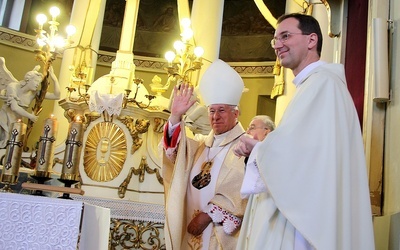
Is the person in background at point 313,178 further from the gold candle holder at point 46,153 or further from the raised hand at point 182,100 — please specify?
the gold candle holder at point 46,153

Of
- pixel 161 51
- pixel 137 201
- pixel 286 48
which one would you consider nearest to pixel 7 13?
pixel 161 51

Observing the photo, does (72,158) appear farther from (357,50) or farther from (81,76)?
(81,76)

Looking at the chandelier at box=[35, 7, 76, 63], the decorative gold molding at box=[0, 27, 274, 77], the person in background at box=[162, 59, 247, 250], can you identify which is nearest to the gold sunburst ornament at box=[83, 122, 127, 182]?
the chandelier at box=[35, 7, 76, 63]

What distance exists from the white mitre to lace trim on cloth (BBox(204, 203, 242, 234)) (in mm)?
668

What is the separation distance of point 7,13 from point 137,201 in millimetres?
7713

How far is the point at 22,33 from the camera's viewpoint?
1077 cm

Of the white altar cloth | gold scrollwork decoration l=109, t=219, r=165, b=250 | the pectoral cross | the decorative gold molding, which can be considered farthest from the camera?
the decorative gold molding

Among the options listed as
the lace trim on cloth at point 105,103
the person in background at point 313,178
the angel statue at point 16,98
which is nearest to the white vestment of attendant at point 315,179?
the person in background at point 313,178

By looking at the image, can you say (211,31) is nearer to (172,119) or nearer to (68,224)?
(172,119)

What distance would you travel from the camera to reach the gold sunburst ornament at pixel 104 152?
5.17 m

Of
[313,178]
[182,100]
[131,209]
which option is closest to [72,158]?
[182,100]

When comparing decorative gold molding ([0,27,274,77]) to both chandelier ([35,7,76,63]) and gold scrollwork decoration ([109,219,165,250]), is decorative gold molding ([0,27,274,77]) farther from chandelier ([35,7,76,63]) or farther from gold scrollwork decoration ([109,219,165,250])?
gold scrollwork decoration ([109,219,165,250])

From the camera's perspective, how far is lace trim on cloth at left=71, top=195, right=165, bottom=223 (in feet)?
15.8

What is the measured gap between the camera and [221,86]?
127 inches
